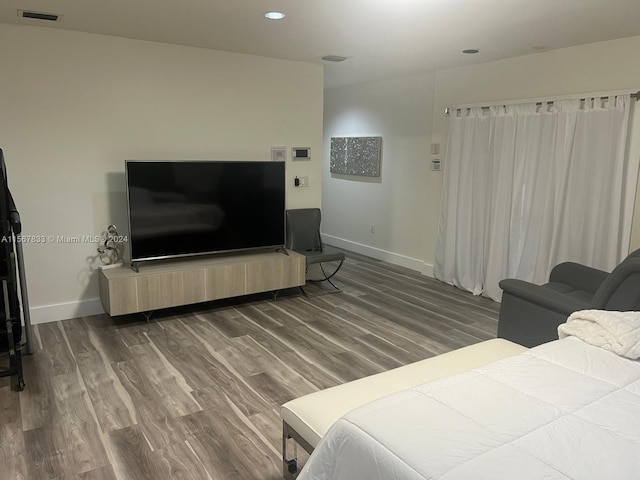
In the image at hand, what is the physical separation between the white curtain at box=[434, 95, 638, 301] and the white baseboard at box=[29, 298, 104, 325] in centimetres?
370

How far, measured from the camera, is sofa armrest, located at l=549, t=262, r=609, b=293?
3357 mm

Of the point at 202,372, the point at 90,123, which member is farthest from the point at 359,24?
the point at 202,372

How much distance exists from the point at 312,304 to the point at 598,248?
260 centimetres

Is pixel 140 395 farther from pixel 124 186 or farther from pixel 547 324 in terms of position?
pixel 547 324

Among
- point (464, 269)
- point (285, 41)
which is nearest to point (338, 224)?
point (464, 269)

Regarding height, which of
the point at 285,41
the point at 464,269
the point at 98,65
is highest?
the point at 285,41

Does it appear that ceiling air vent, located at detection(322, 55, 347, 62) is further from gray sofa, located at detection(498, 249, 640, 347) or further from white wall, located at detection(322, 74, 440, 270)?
gray sofa, located at detection(498, 249, 640, 347)

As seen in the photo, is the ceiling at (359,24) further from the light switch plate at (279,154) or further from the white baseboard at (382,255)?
the white baseboard at (382,255)

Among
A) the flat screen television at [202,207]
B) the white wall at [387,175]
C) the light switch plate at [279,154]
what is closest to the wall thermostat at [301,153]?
the light switch plate at [279,154]

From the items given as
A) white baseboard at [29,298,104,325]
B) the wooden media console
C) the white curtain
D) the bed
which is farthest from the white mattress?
white baseboard at [29,298,104,325]

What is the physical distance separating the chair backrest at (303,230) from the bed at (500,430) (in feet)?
11.3

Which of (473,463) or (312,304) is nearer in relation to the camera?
(473,463)

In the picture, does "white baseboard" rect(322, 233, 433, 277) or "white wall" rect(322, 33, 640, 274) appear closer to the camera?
"white wall" rect(322, 33, 640, 274)

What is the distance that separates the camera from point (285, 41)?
4.01 meters
